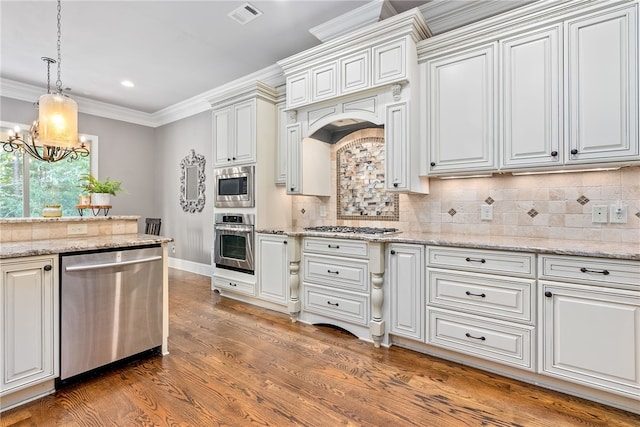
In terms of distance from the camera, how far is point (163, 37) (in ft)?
11.4

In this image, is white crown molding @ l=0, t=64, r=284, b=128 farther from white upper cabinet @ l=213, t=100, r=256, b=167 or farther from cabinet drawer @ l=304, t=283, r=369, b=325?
cabinet drawer @ l=304, t=283, r=369, b=325

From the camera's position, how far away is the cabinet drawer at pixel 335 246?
281cm

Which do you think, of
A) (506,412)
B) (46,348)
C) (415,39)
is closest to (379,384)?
(506,412)

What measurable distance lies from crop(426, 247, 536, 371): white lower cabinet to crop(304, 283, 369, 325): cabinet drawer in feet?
1.89

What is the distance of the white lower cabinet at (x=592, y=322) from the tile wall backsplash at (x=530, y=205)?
64cm

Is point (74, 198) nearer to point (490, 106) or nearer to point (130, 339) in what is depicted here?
point (130, 339)

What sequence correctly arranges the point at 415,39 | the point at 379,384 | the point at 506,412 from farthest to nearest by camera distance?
1. the point at 415,39
2. the point at 379,384
3. the point at 506,412

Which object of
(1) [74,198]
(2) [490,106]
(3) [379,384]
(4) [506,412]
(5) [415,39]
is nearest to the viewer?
(4) [506,412]

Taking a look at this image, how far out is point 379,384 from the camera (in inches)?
82.2

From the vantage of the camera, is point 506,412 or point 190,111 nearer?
point 506,412

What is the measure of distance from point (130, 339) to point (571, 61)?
3670 mm

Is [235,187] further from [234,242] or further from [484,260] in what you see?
[484,260]

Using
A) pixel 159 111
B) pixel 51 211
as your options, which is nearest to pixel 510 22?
pixel 51 211

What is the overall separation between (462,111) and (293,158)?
1737 mm
